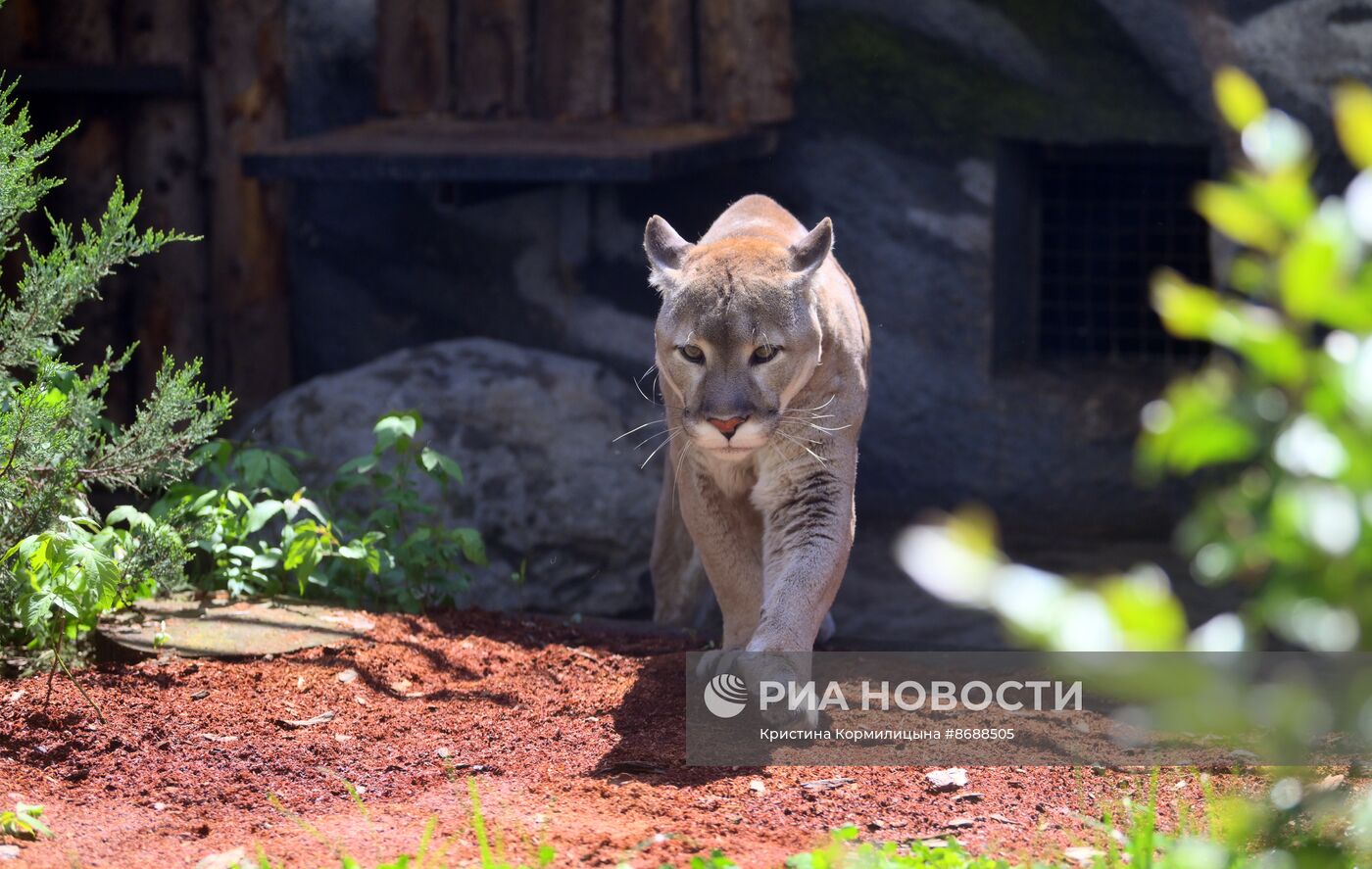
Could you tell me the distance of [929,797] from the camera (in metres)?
3.73

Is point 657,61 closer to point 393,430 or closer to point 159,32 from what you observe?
point 159,32

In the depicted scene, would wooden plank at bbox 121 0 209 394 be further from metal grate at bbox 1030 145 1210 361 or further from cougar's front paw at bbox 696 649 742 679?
cougar's front paw at bbox 696 649 742 679

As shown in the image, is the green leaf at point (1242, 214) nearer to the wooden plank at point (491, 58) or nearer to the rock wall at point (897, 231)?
the rock wall at point (897, 231)

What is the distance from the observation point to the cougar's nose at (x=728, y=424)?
4.51m

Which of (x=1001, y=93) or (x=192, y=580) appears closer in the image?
(x=192, y=580)

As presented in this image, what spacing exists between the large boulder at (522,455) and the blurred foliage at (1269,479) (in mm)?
5740

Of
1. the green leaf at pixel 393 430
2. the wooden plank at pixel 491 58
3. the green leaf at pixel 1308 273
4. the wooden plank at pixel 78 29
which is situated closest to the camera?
the green leaf at pixel 1308 273

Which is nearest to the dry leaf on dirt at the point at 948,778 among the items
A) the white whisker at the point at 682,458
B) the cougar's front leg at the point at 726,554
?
the cougar's front leg at the point at 726,554

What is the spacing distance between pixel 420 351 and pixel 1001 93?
11.0ft

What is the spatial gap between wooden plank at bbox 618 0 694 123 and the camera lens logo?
184 inches

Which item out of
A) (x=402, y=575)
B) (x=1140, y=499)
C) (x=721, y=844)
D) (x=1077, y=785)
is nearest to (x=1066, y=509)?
(x=1140, y=499)

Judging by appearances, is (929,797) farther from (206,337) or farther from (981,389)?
(206,337)

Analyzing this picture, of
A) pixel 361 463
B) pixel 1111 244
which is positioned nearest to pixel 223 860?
pixel 361 463

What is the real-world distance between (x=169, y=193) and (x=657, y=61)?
2839mm
